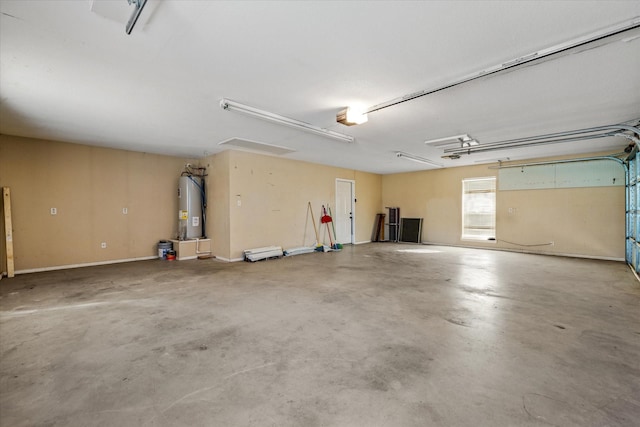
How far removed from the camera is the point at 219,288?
13.4ft

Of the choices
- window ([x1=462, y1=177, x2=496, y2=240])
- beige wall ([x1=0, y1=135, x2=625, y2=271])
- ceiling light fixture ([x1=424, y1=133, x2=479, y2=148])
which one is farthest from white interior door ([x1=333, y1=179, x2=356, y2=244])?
ceiling light fixture ([x1=424, y1=133, x2=479, y2=148])

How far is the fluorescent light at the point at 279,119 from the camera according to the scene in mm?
3460

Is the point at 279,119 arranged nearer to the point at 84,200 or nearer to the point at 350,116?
the point at 350,116

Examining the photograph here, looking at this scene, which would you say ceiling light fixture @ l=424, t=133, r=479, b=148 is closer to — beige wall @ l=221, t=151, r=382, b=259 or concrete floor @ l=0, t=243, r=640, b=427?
concrete floor @ l=0, t=243, r=640, b=427

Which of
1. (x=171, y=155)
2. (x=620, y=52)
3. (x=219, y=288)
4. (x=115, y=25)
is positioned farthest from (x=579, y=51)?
(x=171, y=155)

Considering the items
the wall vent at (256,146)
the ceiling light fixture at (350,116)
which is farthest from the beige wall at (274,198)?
the ceiling light fixture at (350,116)

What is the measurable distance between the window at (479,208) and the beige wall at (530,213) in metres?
0.17

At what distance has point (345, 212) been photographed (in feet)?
29.5

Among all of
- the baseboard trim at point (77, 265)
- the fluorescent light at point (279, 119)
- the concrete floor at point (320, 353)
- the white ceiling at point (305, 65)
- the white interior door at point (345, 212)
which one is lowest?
the concrete floor at point (320, 353)

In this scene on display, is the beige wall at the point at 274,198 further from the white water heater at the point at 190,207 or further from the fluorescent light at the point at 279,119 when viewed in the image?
the fluorescent light at the point at 279,119

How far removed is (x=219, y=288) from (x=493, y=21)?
4.27 meters

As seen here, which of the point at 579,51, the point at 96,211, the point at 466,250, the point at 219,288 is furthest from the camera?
the point at 466,250

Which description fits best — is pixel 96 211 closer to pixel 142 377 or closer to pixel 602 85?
pixel 142 377

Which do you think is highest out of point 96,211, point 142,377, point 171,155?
point 171,155
